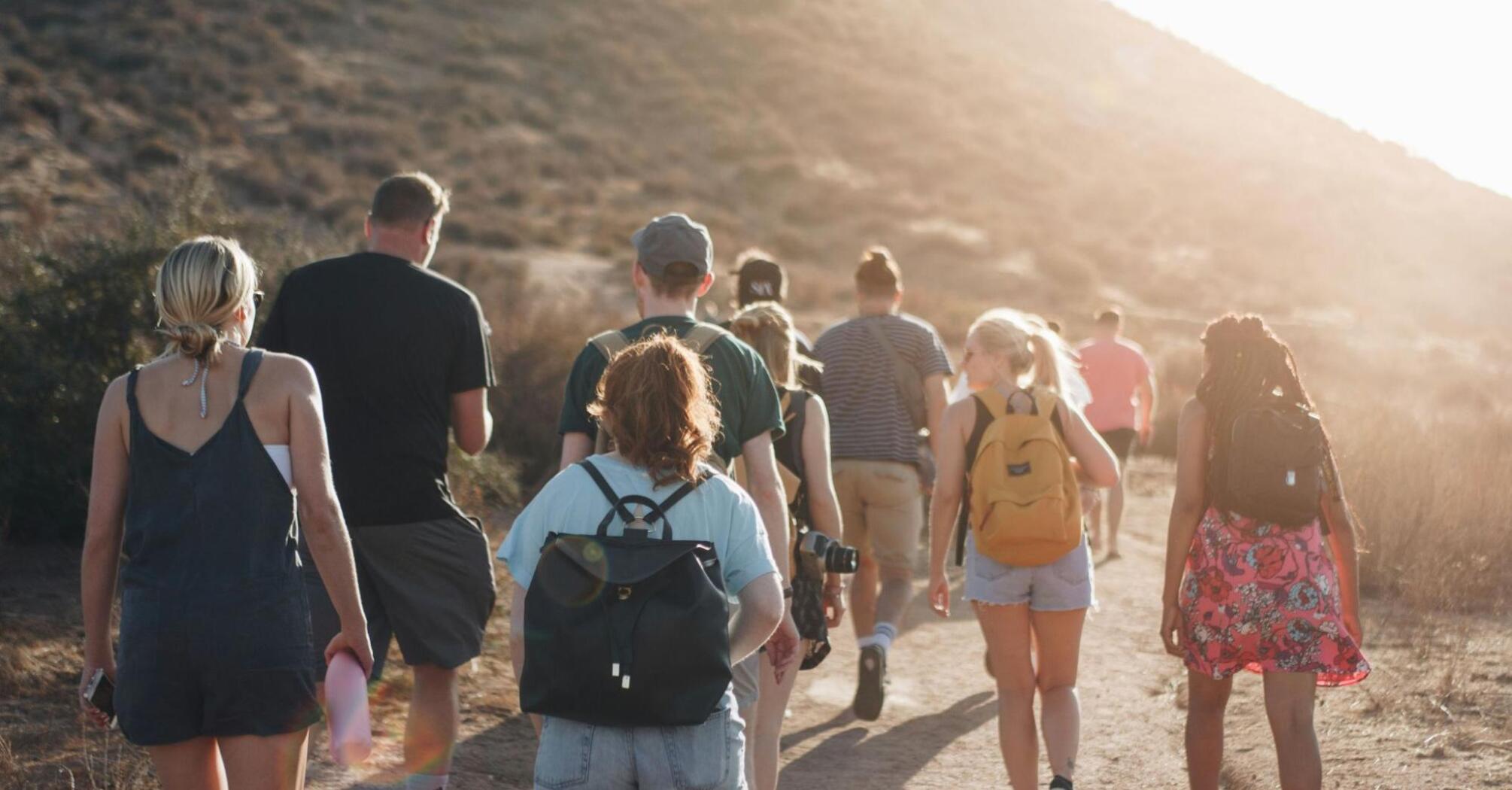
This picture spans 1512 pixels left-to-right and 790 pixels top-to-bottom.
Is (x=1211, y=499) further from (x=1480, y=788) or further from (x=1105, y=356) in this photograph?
(x=1105, y=356)

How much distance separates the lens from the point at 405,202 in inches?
171

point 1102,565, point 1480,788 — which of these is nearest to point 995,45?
point 1102,565

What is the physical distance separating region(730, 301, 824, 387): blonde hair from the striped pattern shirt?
1855 mm

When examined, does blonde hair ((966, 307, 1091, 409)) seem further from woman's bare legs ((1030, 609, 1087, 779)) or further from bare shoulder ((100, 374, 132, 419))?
bare shoulder ((100, 374, 132, 419))

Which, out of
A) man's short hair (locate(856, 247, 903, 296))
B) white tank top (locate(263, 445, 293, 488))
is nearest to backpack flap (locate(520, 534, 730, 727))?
white tank top (locate(263, 445, 293, 488))

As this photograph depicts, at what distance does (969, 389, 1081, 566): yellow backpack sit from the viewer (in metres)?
4.63

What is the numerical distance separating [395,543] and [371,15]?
145 feet

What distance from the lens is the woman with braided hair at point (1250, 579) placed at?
433cm

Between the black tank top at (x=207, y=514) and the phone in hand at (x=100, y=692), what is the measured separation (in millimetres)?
281

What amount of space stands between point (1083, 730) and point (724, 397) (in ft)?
11.6

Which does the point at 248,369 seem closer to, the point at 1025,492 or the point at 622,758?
the point at 622,758

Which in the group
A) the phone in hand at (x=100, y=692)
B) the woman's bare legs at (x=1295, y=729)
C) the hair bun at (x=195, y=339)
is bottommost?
the woman's bare legs at (x=1295, y=729)

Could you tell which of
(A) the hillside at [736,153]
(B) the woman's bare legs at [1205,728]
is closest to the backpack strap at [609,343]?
(B) the woman's bare legs at [1205,728]

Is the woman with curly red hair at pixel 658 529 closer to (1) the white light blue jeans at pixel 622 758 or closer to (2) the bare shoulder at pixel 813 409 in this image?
(1) the white light blue jeans at pixel 622 758
